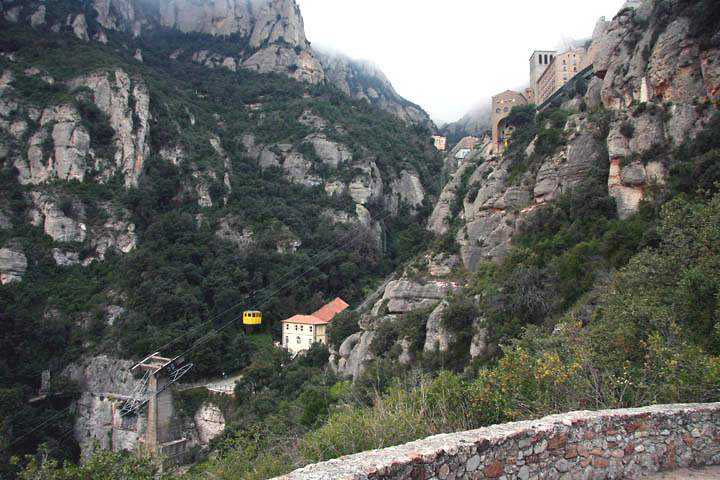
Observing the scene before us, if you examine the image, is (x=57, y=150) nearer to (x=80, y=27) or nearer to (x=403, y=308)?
(x=80, y=27)

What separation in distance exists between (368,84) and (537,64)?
365 ft

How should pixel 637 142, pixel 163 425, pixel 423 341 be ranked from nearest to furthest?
pixel 637 142
pixel 423 341
pixel 163 425

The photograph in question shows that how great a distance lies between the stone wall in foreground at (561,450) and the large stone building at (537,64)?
68.5m

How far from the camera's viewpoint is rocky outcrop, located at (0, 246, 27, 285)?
50.3 meters

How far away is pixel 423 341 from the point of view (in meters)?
28.8

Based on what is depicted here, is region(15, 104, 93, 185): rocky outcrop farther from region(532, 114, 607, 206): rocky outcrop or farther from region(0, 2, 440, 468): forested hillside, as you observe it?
region(532, 114, 607, 206): rocky outcrop

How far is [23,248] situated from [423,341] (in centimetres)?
4776

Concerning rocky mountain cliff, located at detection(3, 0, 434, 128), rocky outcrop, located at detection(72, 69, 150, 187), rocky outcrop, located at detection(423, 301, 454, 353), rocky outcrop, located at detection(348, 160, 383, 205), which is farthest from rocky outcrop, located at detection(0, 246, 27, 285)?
rocky mountain cliff, located at detection(3, 0, 434, 128)

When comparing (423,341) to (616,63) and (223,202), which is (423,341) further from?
(223,202)

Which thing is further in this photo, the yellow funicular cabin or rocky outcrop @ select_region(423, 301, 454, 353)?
the yellow funicular cabin

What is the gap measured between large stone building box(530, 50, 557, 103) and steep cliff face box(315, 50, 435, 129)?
73.3 m

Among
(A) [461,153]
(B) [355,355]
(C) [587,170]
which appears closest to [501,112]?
(A) [461,153]

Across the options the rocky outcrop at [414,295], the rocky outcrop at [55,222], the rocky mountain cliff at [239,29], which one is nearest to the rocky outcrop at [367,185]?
the rocky outcrop at [55,222]

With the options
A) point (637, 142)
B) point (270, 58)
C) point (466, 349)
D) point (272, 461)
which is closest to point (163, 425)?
point (466, 349)
